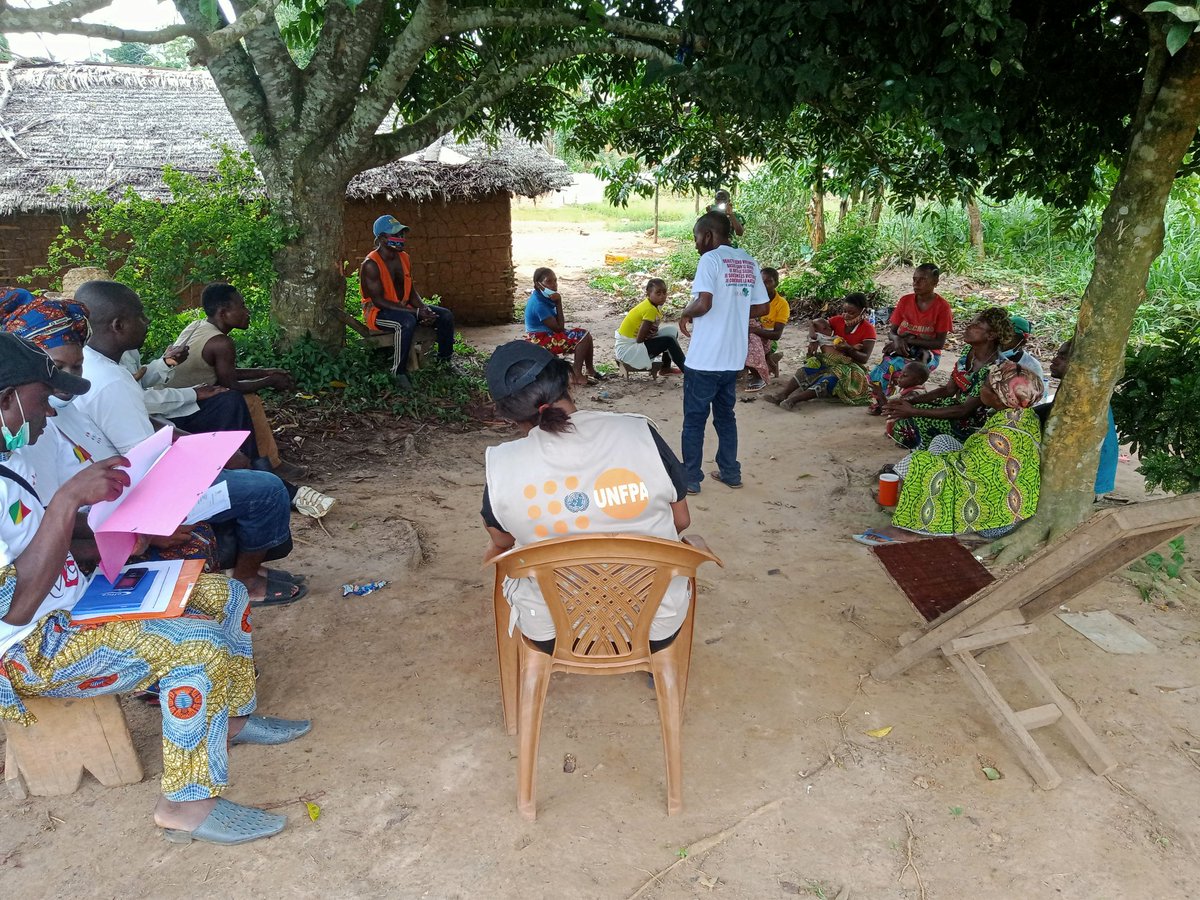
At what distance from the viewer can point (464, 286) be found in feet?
36.5

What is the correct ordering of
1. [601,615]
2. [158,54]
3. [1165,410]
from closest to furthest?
1. [601,615]
2. [1165,410]
3. [158,54]

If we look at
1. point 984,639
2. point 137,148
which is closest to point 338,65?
point 137,148

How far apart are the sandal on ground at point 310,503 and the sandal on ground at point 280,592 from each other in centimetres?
91

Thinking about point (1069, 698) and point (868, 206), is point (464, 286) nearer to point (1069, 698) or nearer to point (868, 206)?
point (868, 206)

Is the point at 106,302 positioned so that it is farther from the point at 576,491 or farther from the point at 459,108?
the point at 459,108

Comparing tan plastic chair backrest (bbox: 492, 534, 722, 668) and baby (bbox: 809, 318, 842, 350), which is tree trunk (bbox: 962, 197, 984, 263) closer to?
baby (bbox: 809, 318, 842, 350)

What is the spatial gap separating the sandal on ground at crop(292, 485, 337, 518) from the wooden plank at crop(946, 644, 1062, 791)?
11.8 feet

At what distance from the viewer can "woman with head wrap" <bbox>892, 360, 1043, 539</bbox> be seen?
4184mm

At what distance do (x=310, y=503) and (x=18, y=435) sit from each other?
2809 mm

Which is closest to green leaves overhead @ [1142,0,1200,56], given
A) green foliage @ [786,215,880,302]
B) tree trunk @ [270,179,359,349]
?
tree trunk @ [270,179,359,349]

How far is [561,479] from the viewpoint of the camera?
2473mm

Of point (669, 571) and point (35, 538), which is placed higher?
point (35, 538)

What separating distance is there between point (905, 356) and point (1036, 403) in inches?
112

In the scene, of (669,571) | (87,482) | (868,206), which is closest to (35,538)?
(87,482)
